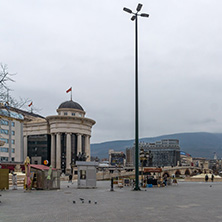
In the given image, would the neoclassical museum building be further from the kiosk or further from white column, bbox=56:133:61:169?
the kiosk

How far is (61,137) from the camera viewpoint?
102 meters

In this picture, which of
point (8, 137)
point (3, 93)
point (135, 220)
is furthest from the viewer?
point (8, 137)

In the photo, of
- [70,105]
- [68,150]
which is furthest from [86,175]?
[70,105]

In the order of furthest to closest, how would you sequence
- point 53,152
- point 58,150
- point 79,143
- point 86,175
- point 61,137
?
point 79,143, point 53,152, point 61,137, point 58,150, point 86,175

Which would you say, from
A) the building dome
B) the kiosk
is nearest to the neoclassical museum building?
the building dome

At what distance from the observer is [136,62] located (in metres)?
25.9

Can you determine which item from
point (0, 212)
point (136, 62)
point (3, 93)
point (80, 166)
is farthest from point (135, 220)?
point (80, 166)

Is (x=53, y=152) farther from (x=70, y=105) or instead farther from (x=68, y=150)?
(x=70, y=105)

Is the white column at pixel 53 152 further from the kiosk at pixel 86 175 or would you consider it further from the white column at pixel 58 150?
the kiosk at pixel 86 175

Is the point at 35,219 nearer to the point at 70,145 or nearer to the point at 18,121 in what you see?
the point at 18,121

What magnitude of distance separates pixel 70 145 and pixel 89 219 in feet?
302

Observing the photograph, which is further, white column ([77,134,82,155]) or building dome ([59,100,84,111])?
building dome ([59,100,84,111])

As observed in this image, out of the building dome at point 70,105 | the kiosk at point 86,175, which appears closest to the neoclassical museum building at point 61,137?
the building dome at point 70,105

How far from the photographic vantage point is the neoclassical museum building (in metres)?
101
